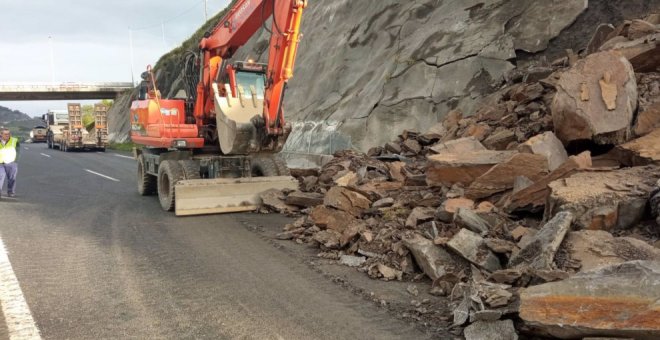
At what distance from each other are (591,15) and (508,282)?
33.1 ft

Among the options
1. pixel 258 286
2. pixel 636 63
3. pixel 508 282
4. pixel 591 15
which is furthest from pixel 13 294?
pixel 591 15

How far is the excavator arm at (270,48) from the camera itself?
8.68 m

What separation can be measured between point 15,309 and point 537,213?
5799mm

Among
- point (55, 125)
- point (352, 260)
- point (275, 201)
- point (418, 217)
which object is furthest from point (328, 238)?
point (55, 125)

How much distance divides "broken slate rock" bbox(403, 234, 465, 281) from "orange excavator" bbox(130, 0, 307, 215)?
14.3 ft

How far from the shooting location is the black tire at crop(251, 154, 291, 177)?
10.4 m

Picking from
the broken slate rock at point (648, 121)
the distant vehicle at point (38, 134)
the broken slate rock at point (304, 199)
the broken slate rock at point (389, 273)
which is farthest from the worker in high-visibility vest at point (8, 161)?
the distant vehicle at point (38, 134)

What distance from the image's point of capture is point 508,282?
4.43 meters

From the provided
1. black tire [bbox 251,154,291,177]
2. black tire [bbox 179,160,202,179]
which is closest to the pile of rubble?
black tire [bbox 251,154,291,177]

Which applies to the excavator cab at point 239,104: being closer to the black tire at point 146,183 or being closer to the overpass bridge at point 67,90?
the black tire at point 146,183

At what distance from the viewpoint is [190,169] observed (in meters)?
9.91

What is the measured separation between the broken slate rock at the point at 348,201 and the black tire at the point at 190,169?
346 centimetres

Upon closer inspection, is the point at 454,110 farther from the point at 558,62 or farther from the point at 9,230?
the point at 9,230

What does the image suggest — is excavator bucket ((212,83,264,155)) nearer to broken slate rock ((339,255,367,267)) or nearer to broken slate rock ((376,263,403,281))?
broken slate rock ((339,255,367,267))
